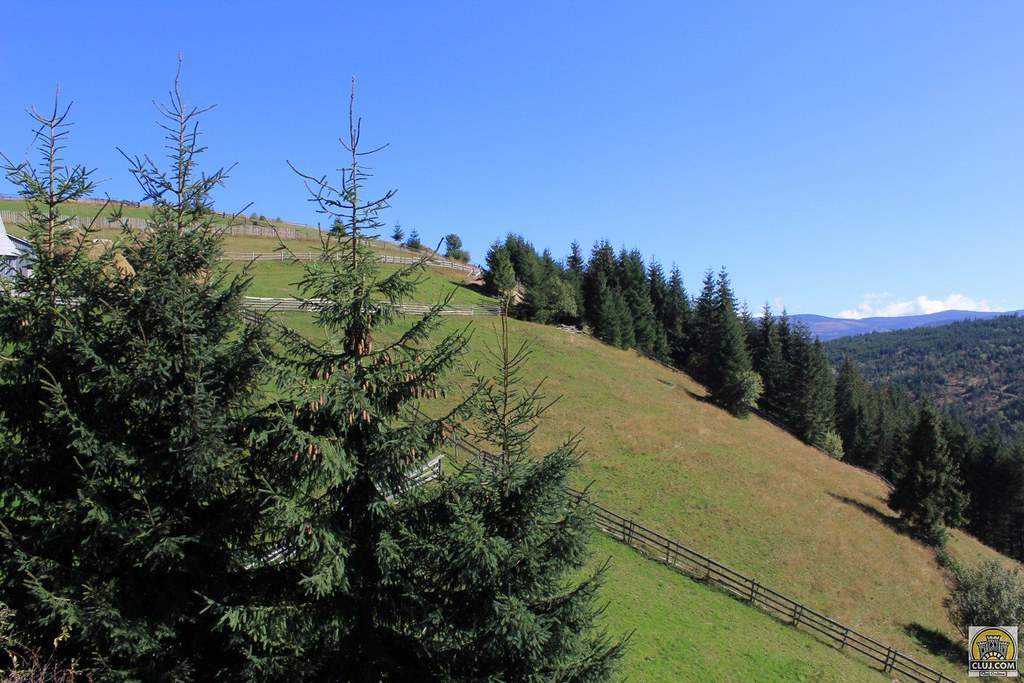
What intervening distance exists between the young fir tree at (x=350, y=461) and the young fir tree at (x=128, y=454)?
2.24 ft

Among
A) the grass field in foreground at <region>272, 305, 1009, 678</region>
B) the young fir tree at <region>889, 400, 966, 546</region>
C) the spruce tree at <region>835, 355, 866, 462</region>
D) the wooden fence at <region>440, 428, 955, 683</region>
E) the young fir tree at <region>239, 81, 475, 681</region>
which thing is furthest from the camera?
the spruce tree at <region>835, 355, 866, 462</region>

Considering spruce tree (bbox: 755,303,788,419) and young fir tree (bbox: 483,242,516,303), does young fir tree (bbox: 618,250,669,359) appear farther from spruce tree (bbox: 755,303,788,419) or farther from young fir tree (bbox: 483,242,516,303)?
young fir tree (bbox: 483,242,516,303)

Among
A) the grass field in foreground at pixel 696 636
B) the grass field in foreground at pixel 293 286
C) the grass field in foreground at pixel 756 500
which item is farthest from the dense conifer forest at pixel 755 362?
the grass field in foreground at pixel 696 636

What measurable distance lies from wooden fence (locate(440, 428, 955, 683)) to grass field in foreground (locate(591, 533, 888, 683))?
66 centimetres

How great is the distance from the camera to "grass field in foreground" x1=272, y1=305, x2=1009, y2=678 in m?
28.3

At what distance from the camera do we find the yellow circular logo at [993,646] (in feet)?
84.7

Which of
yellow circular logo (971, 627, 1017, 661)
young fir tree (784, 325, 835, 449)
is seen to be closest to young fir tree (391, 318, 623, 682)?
yellow circular logo (971, 627, 1017, 661)

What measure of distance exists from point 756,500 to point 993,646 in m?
12.4

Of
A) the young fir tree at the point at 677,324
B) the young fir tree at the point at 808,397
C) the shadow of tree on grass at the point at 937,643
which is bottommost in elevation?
the shadow of tree on grass at the point at 937,643

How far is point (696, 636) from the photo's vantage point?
63.4 feet

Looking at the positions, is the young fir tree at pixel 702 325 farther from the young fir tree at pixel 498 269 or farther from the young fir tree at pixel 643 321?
the young fir tree at pixel 498 269

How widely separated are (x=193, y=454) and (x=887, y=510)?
158 feet

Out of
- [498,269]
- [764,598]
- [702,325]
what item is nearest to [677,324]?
[702,325]

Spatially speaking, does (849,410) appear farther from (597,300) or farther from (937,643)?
(937,643)
